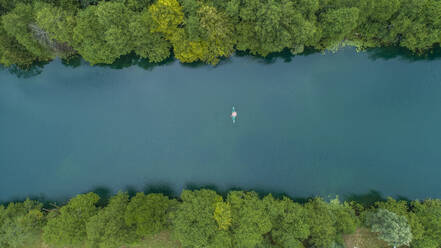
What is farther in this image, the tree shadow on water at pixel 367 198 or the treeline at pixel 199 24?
the tree shadow on water at pixel 367 198

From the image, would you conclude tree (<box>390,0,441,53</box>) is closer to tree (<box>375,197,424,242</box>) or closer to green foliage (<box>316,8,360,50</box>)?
green foliage (<box>316,8,360,50</box>)

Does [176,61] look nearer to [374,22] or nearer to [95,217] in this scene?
[95,217]

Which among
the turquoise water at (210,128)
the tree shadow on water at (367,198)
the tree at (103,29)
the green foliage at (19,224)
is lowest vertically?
the green foliage at (19,224)

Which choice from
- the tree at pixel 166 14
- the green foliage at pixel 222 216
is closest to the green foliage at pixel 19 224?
the green foliage at pixel 222 216

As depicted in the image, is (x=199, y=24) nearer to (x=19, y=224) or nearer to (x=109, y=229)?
(x=109, y=229)

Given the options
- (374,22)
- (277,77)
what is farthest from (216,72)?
(374,22)

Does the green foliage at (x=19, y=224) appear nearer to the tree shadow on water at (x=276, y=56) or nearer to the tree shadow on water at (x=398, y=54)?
the tree shadow on water at (x=276, y=56)
